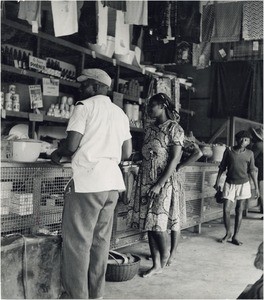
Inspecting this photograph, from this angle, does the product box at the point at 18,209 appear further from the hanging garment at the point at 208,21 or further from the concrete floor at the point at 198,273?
the hanging garment at the point at 208,21

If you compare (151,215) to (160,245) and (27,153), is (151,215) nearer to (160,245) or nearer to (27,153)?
(160,245)

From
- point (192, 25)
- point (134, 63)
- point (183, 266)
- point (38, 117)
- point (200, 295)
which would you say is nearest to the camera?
point (200, 295)

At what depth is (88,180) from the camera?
2.70 meters

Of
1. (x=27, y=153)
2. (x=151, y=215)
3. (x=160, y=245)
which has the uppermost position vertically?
(x=27, y=153)

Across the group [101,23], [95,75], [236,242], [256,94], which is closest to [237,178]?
[236,242]

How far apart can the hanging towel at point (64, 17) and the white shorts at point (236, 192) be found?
9.23 ft

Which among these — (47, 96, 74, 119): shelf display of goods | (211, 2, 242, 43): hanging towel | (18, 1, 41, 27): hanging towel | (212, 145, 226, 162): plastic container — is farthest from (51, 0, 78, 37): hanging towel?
(212, 145, 226, 162): plastic container

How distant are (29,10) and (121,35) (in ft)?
5.43

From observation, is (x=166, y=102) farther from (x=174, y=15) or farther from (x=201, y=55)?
(x=201, y=55)

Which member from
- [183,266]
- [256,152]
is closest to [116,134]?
[183,266]

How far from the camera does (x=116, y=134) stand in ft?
9.34

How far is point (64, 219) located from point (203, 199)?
3328mm

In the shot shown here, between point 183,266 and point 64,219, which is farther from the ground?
point 64,219

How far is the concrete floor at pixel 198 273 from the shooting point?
3387mm
